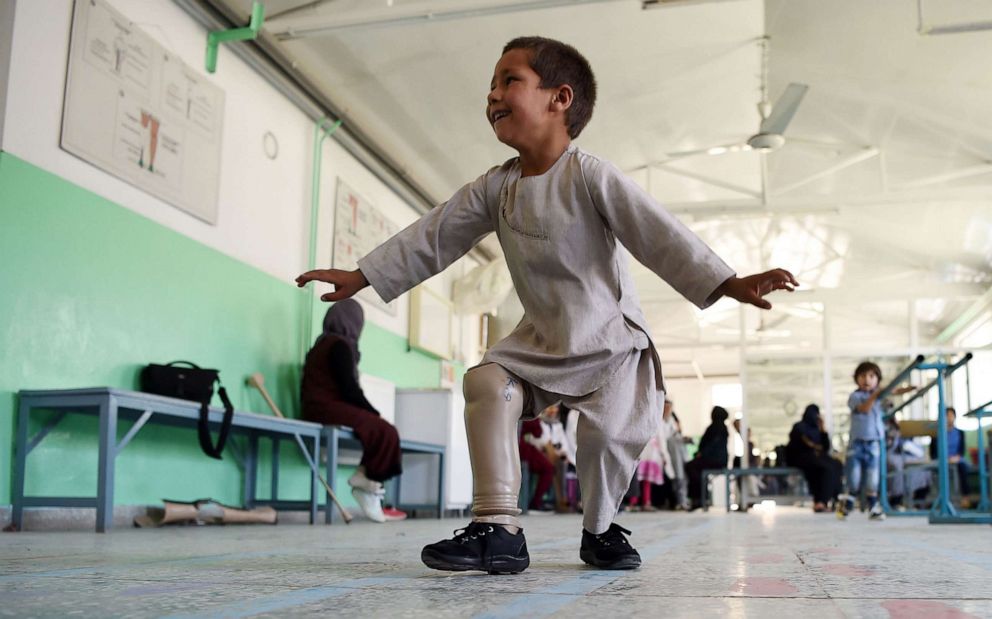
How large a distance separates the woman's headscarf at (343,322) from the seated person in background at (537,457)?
143 inches

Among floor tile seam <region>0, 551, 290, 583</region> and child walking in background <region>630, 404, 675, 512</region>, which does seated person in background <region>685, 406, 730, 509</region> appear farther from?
floor tile seam <region>0, 551, 290, 583</region>

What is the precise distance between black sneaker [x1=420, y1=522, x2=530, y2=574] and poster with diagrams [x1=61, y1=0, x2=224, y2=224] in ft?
11.5

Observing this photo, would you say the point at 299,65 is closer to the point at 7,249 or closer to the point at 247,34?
the point at 247,34

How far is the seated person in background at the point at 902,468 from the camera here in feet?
30.3

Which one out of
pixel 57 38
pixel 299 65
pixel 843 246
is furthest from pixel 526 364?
pixel 843 246

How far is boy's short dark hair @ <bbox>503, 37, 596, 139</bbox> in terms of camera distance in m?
2.04

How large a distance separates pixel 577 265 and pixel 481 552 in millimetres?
594

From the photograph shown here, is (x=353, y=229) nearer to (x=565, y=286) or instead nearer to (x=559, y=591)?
(x=565, y=286)

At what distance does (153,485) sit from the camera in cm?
512

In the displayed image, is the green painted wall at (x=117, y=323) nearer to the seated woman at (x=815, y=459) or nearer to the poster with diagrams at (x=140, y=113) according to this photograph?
the poster with diagrams at (x=140, y=113)

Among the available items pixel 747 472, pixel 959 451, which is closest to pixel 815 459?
pixel 747 472

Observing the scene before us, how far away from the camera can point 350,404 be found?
6.00 meters

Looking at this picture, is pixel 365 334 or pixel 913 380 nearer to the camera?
pixel 365 334

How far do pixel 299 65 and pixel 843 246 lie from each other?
8.22 meters
